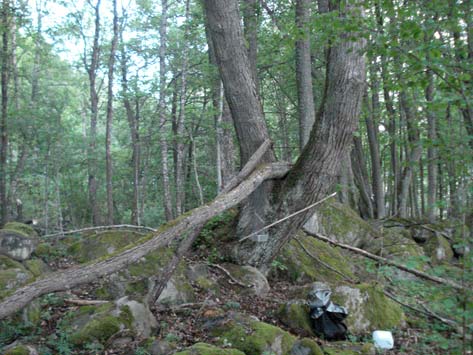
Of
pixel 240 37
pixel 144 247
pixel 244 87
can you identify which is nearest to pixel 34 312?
pixel 144 247

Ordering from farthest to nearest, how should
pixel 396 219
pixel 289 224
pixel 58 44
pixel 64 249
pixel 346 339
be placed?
Result: pixel 58 44 → pixel 396 219 → pixel 64 249 → pixel 289 224 → pixel 346 339

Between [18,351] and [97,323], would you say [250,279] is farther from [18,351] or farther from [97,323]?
[18,351]

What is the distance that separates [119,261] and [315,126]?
11.5ft

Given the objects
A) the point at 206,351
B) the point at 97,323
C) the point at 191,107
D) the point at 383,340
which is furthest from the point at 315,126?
the point at 191,107

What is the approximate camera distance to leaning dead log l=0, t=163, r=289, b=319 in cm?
339

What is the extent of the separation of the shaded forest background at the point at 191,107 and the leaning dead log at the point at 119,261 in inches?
84.2

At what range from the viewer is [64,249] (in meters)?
8.26

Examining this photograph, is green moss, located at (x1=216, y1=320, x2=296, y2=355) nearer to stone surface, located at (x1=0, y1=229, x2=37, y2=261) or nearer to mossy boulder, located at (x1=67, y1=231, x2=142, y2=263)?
mossy boulder, located at (x1=67, y1=231, x2=142, y2=263)

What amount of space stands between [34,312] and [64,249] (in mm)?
3401

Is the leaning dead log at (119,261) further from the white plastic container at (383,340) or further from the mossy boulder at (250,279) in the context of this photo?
the white plastic container at (383,340)

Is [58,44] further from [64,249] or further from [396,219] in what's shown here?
[396,219]

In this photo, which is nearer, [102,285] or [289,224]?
[102,285]

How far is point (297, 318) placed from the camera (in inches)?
222

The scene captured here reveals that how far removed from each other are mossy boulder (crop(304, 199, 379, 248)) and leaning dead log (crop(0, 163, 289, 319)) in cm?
448
